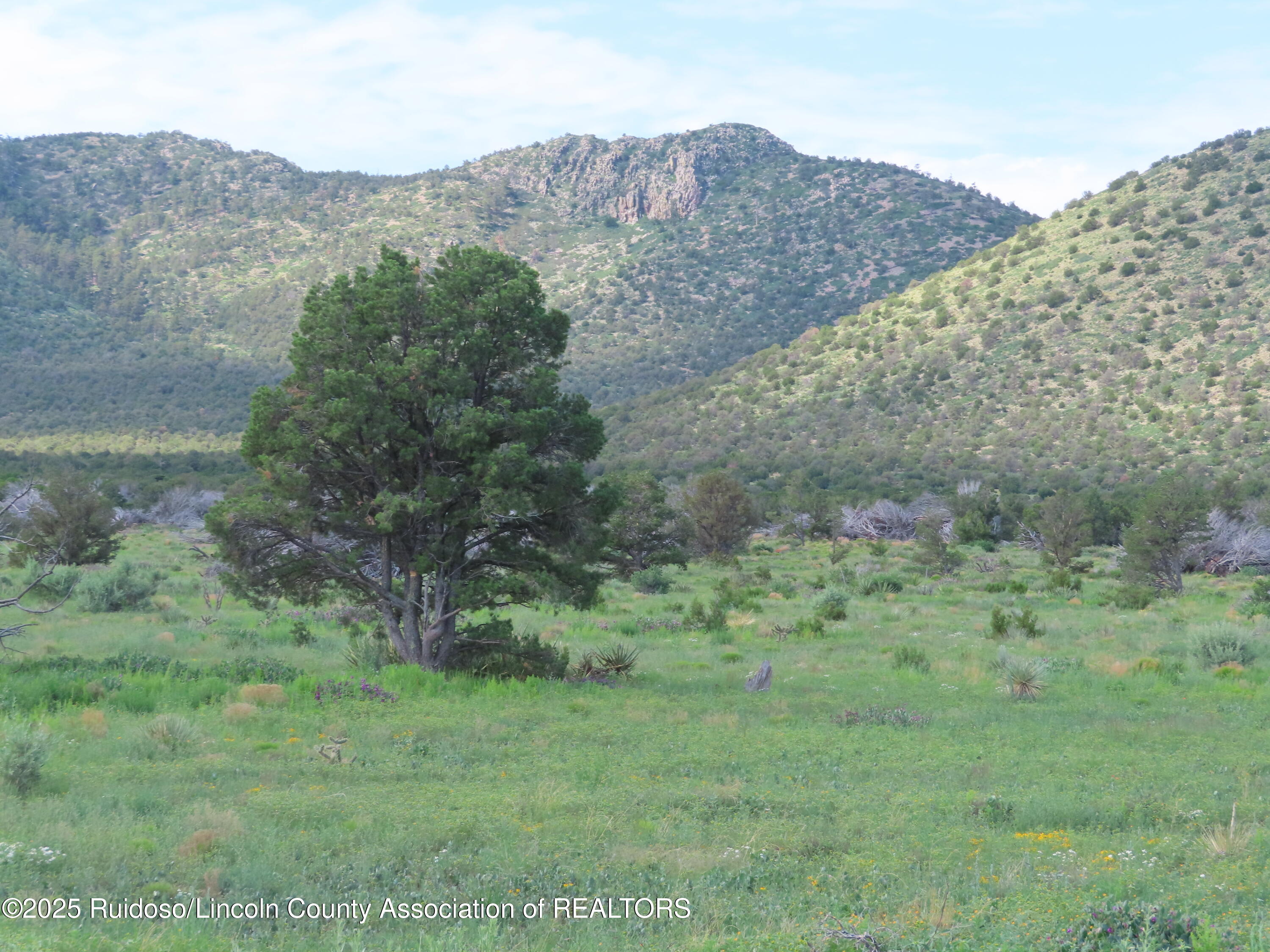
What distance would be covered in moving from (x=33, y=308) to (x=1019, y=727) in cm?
10580

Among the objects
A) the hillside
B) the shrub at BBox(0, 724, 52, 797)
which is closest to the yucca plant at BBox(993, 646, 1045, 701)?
the shrub at BBox(0, 724, 52, 797)

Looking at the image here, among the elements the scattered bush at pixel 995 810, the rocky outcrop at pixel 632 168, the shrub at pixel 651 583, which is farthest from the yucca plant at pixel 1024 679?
the rocky outcrop at pixel 632 168

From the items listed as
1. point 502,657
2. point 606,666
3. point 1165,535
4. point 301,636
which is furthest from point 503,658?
point 1165,535

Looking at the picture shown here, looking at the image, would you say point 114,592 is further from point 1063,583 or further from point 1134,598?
point 1063,583

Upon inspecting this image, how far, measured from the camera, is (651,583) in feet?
101

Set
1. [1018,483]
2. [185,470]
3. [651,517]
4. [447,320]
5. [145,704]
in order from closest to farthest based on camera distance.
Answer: [145,704] < [447,320] < [651,517] < [1018,483] < [185,470]

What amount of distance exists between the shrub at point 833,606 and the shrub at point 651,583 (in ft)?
20.2

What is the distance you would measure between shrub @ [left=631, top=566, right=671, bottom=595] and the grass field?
13600mm

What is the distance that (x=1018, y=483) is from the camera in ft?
170

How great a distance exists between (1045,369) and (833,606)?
4195 cm

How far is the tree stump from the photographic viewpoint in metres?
14.2

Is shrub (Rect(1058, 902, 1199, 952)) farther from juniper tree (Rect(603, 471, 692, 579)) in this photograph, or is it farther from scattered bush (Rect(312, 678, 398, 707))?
juniper tree (Rect(603, 471, 692, 579))

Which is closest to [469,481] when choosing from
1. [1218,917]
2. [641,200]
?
[1218,917]

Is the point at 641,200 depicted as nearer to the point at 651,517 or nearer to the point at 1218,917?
the point at 651,517
